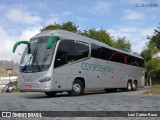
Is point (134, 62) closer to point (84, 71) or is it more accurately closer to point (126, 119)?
point (84, 71)

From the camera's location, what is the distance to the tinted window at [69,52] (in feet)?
58.5

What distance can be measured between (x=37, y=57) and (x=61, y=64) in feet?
4.35

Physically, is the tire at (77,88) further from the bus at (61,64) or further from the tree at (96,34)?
the tree at (96,34)

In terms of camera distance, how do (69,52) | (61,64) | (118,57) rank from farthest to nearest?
(118,57), (69,52), (61,64)

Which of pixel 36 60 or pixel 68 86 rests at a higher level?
pixel 36 60

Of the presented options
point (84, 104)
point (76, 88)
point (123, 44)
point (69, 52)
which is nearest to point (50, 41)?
point (69, 52)

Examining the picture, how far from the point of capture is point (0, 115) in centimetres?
888

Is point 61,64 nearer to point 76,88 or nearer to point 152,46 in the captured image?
point 76,88

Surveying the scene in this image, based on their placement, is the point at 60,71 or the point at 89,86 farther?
the point at 89,86

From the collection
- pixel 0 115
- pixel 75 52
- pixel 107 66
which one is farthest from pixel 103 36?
pixel 0 115

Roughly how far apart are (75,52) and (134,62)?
12796mm

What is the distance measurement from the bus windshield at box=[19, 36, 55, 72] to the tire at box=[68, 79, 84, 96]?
8.51 feet

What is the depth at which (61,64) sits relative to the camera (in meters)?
18.0

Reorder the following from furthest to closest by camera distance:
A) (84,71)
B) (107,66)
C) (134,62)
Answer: (134,62)
(107,66)
(84,71)
